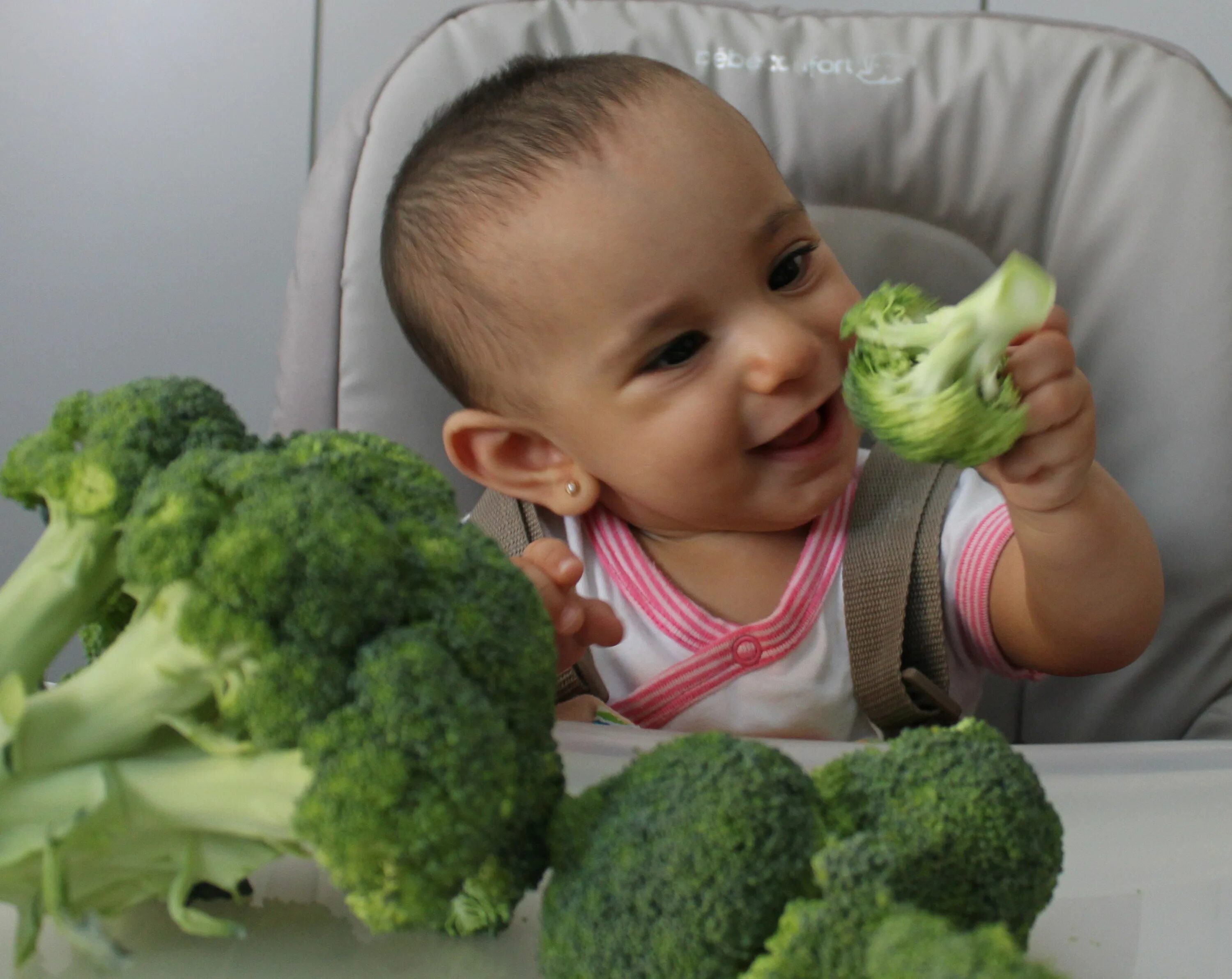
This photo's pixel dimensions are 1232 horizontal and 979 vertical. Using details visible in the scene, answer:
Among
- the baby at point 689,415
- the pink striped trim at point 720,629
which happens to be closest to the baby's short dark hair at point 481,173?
the baby at point 689,415

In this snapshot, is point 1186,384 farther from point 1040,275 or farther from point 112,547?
point 112,547

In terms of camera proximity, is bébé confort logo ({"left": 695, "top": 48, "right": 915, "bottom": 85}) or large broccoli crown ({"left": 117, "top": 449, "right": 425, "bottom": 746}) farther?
bébé confort logo ({"left": 695, "top": 48, "right": 915, "bottom": 85})

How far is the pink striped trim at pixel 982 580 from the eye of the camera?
0.94m

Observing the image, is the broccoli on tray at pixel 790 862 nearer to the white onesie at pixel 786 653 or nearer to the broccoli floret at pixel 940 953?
the broccoli floret at pixel 940 953

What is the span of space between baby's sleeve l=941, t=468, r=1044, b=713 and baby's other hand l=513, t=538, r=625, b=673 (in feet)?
0.99

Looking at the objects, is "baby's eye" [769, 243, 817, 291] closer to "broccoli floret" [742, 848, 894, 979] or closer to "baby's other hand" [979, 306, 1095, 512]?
"baby's other hand" [979, 306, 1095, 512]

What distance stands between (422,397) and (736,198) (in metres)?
0.37

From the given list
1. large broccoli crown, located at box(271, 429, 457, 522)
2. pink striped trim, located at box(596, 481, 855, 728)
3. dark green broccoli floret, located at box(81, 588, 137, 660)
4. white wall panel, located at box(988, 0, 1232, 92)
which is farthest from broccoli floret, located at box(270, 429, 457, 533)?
white wall panel, located at box(988, 0, 1232, 92)

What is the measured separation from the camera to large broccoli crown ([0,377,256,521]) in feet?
1.71

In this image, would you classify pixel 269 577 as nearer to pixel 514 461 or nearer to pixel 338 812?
pixel 338 812

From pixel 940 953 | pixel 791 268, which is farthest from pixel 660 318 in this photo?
pixel 940 953

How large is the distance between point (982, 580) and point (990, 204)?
1.15ft

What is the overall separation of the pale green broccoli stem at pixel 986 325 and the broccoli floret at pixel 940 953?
309 millimetres

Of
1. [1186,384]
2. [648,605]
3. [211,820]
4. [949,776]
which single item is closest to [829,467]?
[648,605]
